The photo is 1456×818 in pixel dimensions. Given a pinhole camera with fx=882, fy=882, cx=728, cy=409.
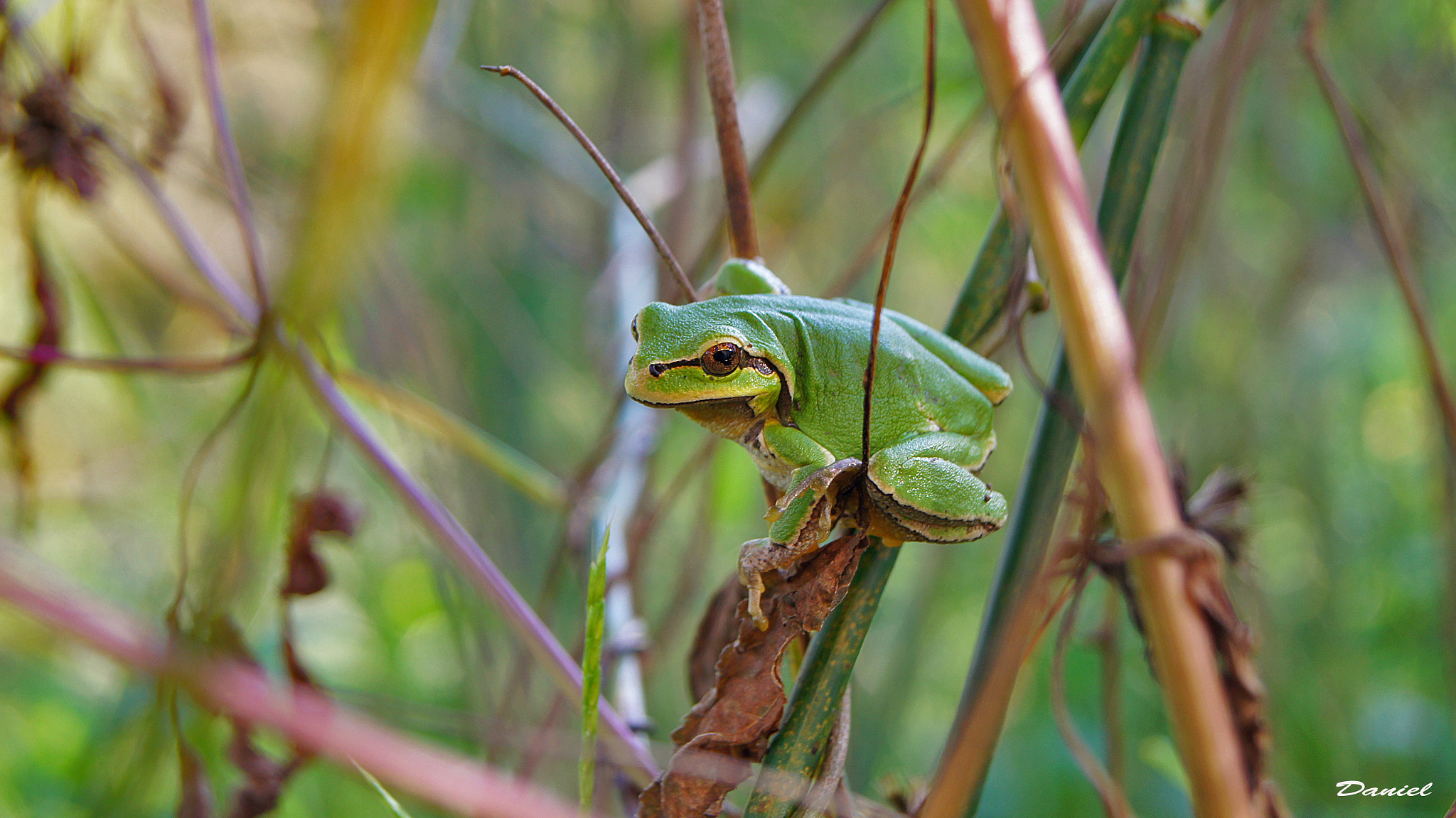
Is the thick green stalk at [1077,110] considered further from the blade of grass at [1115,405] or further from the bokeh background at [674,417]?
the bokeh background at [674,417]

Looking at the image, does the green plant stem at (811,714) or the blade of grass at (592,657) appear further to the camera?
the green plant stem at (811,714)

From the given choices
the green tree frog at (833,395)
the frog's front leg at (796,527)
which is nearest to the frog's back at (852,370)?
the green tree frog at (833,395)

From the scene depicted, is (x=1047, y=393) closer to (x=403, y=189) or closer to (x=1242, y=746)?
(x=1242, y=746)

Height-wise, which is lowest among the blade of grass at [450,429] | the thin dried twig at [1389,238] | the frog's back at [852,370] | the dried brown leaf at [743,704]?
the blade of grass at [450,429]

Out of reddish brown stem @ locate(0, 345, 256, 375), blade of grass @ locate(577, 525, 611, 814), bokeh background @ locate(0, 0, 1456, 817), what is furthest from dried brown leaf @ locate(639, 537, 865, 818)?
reddish brown stem @ locate(0, 345, 256, 375)

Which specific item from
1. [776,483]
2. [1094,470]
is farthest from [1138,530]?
[776,483]
